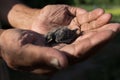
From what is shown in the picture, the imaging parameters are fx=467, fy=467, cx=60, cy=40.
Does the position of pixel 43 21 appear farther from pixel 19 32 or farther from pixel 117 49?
pixel 117 49

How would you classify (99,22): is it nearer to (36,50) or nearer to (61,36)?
(61,36)

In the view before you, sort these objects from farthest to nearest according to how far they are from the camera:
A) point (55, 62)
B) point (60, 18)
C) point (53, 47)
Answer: point (60, 18), point (53, 47), point (55, 62)

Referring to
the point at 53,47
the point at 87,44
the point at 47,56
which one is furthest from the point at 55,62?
the point at 53,47

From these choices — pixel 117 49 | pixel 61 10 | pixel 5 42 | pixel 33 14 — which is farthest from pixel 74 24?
pixel 117 49

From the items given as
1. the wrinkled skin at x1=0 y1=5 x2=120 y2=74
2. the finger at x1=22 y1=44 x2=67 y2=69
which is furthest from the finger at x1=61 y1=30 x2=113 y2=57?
the finger at x1=22 y1=44 x2=67 y2=69

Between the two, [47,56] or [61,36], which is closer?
[47,56]

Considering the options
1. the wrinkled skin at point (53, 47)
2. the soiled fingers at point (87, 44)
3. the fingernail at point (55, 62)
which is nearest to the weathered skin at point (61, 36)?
the wrinkled skin at point (53, 47)

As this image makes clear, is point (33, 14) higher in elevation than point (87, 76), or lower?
higher
